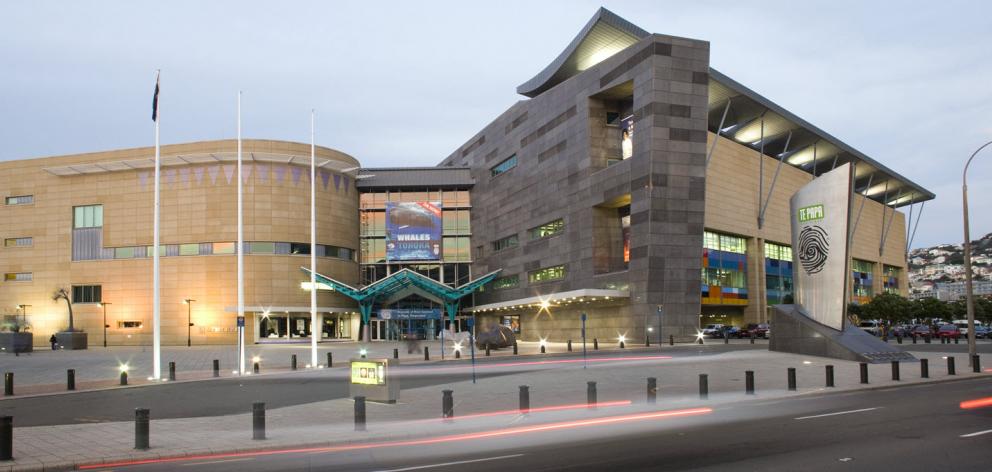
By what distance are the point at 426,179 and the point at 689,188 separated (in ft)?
138

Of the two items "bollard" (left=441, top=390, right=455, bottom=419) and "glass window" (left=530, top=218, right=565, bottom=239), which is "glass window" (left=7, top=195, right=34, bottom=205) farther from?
"bollard" (left=441, top=390, right=455, bottom=419)

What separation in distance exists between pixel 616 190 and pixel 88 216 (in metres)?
58.8

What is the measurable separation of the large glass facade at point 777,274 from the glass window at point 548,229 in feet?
89.6

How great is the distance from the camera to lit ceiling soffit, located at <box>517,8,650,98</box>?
7038 centimetres

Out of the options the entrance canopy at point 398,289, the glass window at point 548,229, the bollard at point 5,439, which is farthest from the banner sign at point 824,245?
the entrance canopy at point 398,289

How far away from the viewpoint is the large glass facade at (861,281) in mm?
107750

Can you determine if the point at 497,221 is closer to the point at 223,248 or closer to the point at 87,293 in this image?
the point at 223,248

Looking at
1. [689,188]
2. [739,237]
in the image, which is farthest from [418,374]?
[739,237]

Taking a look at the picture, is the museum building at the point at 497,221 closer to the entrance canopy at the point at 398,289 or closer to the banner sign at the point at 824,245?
the entrance canopy at the point at 398,289

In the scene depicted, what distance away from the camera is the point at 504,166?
89750 millimetres

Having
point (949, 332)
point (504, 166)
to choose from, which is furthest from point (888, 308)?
point (504, 166)

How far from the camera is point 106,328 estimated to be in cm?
8138

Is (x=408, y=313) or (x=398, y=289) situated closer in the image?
(x=398, y=289)

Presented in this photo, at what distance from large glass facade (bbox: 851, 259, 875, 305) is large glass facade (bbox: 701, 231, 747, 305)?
1233 inches
